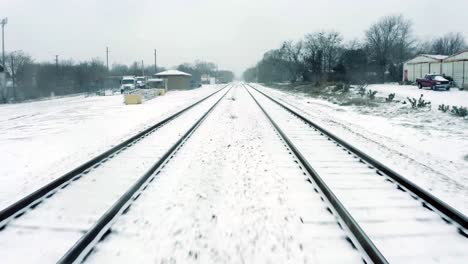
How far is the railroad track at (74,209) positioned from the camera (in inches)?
155

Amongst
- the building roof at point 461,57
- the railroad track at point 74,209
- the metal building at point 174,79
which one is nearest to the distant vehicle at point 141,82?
the metal building at point 174,79

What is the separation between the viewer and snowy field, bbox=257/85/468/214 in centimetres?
648

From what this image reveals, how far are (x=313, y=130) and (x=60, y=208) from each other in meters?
9.74

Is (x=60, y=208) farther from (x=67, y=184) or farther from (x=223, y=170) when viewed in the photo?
(x=223, y=170)

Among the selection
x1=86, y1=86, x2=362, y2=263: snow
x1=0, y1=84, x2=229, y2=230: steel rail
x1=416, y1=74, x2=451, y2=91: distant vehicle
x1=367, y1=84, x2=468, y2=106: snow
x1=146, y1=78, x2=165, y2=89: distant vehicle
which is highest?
x1=146, y1=78, x2=165, y2=89: distant vehicle

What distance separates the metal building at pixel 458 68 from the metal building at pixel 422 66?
1.67 m

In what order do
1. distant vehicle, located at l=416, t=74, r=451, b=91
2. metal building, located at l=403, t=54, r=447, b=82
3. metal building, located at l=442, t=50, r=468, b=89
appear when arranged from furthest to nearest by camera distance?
1. metal building, located at l=403, t=54, r=447, b=82
2. metal building, located at l=442, t=50, r=468, b=89
3. distant vehicle, located at l=416, t=74, r=451, b=91

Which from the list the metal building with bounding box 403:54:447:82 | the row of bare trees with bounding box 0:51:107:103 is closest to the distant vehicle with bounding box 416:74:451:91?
the metal building with bounding box 403:54:447:82

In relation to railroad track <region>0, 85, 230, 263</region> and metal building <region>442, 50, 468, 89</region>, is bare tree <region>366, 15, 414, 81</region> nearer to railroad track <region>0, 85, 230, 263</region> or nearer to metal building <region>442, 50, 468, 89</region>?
metal building <region>442, 50, 468, 89</region>

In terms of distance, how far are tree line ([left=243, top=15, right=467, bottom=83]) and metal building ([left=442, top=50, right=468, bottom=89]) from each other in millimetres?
12994

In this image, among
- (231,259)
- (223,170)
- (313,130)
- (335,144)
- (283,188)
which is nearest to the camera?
(231,259)

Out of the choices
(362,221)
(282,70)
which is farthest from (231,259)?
(282,70)

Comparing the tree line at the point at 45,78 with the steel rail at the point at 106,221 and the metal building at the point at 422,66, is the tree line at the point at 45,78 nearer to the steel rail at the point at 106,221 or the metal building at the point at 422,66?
the metal building at the point at 422,66

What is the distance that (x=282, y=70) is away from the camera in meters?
99.1
